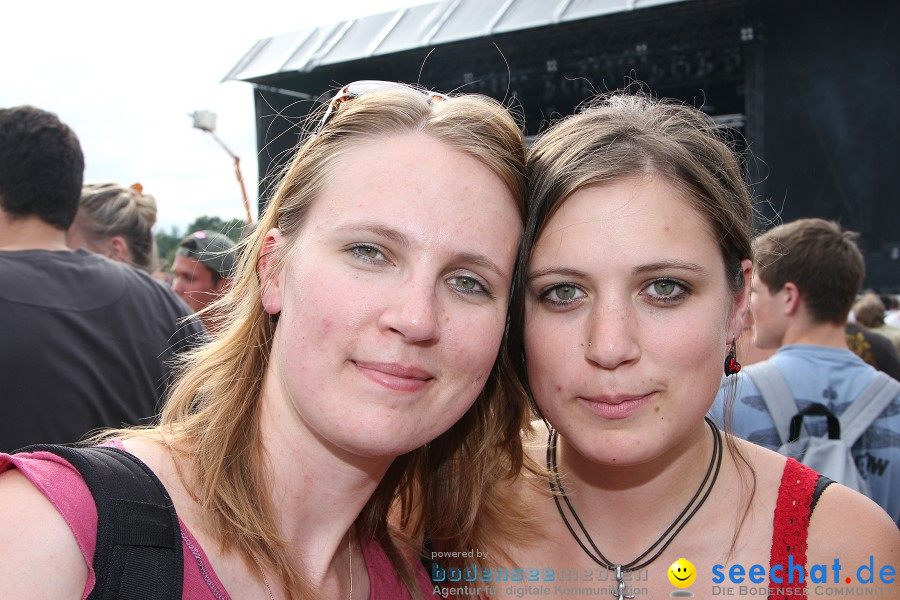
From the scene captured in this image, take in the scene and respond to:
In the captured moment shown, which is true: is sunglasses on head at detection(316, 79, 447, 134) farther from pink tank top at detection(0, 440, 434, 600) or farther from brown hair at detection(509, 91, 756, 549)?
pink tank top at detection(0, 440, 434, 600)

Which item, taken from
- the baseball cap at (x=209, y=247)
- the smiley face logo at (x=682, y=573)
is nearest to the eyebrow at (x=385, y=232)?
the smiley face logo at (x=682, y=573)

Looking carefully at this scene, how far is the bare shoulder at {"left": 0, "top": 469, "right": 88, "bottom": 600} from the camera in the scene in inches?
39.7

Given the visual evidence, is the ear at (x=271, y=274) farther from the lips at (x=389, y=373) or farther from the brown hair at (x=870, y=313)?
the brown hair at (x=870, y=313)

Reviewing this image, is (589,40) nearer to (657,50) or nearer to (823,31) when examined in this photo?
(657,50)

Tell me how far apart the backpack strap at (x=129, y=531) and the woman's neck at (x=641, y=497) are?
107 centimetres

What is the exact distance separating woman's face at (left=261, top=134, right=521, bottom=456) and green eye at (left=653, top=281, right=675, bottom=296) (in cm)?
37

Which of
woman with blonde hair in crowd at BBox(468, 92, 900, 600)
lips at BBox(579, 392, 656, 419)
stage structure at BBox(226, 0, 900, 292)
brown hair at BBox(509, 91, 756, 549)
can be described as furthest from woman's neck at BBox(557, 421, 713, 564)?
stage structure at BBox(226, 0, 900, 292)

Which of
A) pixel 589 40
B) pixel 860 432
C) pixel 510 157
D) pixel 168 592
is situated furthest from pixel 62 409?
pixel 589 40

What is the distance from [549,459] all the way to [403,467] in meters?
0.43

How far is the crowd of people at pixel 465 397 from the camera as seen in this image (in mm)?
1354

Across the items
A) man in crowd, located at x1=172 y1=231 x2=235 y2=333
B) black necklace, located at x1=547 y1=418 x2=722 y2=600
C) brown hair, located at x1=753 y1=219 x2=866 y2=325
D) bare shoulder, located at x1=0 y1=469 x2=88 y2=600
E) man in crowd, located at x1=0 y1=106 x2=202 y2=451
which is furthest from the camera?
man in crowd, located at x1=172 y1=231 x2=235 y2=333

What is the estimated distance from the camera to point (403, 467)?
6.13 ft

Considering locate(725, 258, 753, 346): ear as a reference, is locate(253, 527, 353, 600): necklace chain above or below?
below

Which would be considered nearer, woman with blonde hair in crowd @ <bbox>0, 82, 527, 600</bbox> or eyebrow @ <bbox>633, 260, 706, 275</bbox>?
woman with blonde hair in crowd @ <bbox>0, 82, 527, 600</bbox>
